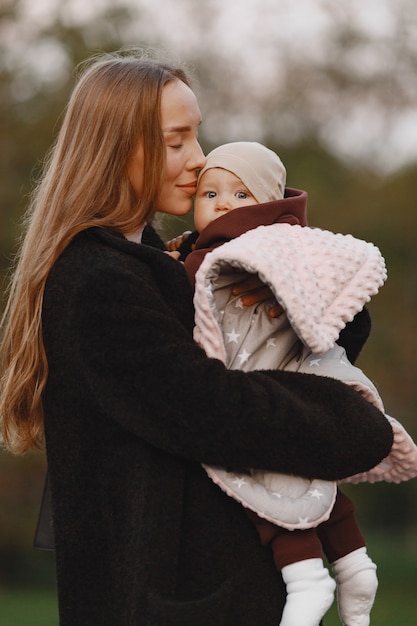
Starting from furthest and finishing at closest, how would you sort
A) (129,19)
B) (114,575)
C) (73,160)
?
(129,19)
(73,160)
(114,575)

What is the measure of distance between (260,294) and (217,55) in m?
11.3

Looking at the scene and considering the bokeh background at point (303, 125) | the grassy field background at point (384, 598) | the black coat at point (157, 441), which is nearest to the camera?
the black coat at point (157, 441)

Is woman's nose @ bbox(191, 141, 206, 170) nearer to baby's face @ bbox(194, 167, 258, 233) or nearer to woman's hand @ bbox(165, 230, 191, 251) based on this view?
baby's face @ bbox(194, 167, 258, 233)

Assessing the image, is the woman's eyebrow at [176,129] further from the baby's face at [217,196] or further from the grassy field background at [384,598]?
the grassy field background at [384,598]

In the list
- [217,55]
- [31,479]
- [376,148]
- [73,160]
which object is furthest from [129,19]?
[73,160]

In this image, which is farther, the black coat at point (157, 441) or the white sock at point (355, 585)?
the white sock at point (355, 585)

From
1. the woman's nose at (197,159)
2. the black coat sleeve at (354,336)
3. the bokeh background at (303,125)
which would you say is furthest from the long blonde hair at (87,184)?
the bokeh background at (303,125)

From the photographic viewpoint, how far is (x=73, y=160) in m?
2.23

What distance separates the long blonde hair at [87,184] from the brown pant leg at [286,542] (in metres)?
0.52

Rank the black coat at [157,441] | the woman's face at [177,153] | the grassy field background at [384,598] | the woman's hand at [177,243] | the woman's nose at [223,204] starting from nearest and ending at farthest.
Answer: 1. the black coat at [157,441]
2. the woman's face at [177,153]
3. the woman's nose at [223,204]
4. the woman's hand at [177,243]
5. the grassy field background at [384,598]

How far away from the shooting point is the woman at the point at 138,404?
6.26 ft

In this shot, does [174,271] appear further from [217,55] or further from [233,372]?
[217,55]

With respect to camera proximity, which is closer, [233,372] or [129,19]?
[233,372]

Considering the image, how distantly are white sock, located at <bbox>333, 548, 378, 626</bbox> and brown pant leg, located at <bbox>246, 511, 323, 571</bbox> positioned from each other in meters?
0.16
